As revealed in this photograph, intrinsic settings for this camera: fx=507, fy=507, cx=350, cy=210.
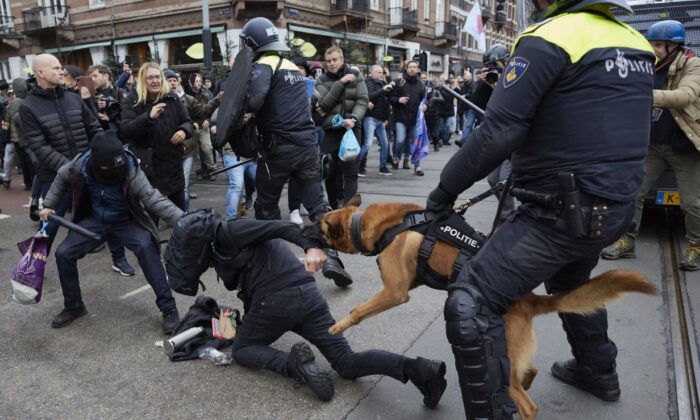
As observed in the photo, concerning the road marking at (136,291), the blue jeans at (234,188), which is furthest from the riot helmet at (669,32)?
the road marking at (136,291)

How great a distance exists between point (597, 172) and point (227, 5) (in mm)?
22144

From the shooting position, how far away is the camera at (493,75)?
14.6ft

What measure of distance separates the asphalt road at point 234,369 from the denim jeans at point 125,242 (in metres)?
0.22

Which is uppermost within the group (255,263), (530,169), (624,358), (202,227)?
(530,169)

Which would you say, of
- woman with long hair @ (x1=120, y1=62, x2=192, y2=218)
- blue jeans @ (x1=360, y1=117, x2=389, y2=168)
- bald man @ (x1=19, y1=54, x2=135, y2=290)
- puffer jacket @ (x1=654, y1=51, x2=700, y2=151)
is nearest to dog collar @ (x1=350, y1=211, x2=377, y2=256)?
bald man @ (x1=19, y1=54, x2=135, y2=290)

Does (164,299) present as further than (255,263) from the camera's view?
Yes

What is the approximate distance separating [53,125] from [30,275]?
184 centimetres

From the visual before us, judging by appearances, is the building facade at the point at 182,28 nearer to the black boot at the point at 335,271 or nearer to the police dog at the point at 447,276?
the black boot at the point at 335,271

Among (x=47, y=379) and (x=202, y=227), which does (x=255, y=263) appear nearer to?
(x=202, y=227)

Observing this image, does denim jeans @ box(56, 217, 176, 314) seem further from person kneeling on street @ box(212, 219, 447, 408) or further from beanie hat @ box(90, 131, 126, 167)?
person kneeling on street @ box(212, 219, 447, 408)

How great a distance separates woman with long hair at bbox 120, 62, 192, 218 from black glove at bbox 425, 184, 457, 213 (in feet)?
12.5

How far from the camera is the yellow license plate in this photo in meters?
5.05

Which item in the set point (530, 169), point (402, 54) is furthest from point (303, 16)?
point (530, 169)

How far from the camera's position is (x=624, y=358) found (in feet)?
9.91
